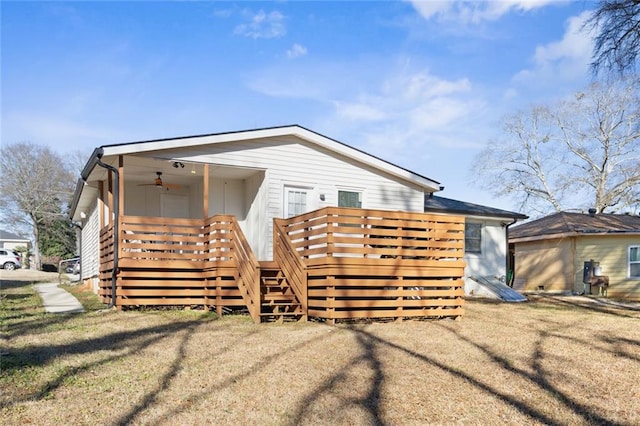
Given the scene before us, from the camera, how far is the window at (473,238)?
15430 mm

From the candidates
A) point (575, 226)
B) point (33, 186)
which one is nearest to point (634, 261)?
point (575, 226)

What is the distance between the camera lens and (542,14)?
47.0 feet

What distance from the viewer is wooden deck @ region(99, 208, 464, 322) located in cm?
793

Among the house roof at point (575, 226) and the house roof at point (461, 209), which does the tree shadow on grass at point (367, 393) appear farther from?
the house roof at point (575, 226)

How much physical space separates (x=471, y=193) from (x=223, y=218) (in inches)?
1064

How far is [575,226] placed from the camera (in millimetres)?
17844

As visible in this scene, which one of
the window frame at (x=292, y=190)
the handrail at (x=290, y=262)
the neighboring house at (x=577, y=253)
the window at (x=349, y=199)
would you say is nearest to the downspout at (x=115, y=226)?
the handrail at (x=290, y=262)

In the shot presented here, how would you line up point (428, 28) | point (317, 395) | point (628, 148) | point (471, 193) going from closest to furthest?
point (317, 395)
point (428, 28)
point (628, 148)
point (471, 193)

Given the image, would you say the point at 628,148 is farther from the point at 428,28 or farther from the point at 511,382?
the point at 511,382

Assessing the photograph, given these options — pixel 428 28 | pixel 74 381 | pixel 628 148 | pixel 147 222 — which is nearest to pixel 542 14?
pixel 428 28

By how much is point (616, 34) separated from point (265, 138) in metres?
7.64

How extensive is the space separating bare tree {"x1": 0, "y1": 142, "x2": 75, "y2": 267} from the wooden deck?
1182 inches

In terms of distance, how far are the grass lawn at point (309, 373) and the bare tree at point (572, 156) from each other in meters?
24.2

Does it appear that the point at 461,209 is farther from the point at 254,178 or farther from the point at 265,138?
the point at 265,138
